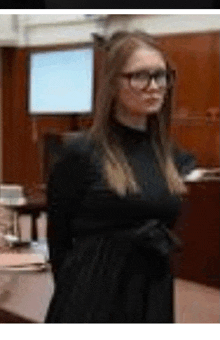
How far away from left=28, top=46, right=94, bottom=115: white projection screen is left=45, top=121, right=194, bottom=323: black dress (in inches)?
6.6

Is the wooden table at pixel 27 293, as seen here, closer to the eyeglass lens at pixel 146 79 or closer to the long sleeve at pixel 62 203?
the long sleeve at pixel 62 203

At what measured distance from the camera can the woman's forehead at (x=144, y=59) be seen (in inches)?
44.5

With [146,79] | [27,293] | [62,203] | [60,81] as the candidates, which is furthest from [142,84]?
[27,293]

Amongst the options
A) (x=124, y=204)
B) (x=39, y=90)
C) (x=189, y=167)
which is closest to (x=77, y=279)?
(x=124, y=204)

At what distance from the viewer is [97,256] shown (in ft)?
3.83

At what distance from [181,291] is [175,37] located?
76cm

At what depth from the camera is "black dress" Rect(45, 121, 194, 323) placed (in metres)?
1.15

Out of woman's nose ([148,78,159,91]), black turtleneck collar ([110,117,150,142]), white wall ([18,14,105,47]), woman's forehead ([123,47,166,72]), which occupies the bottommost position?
black turtleneck collar ([110,117,150,142])

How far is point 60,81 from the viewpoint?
125 cm

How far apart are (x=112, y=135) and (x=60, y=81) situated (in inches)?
9.9

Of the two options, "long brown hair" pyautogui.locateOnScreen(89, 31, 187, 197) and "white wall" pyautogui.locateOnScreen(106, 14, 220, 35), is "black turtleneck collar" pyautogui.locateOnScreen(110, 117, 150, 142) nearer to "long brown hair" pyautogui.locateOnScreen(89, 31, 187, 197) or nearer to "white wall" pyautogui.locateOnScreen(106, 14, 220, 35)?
"long brown hair" pyautogui.locateOnScreen(89, 31, 187, 197)

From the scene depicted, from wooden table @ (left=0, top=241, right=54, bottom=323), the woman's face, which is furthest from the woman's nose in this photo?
wooden table @ (left=0, top=241, right=54, bottom=323)
